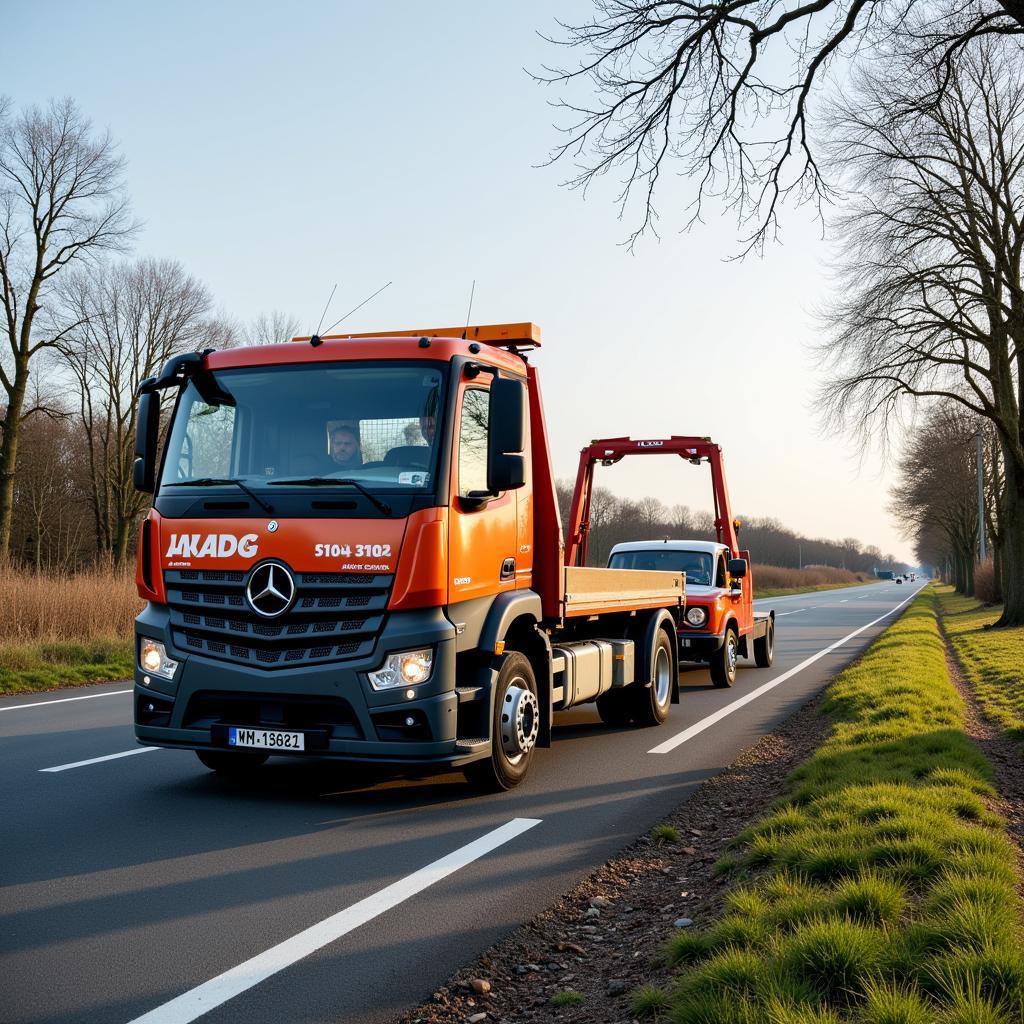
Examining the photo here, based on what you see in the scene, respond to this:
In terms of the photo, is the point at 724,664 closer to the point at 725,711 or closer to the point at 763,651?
the point at 725,711

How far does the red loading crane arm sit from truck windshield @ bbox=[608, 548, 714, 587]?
1.97ft

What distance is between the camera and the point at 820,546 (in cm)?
18712

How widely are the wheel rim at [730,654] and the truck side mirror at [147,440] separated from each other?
9.29m

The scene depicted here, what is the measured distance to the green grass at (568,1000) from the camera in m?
3.64

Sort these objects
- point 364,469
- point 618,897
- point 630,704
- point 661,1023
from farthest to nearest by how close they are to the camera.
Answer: point 630,704
point 364,469
point 618,897
point 661,1023

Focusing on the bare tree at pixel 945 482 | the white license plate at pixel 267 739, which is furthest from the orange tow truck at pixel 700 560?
the bare tree at pixel 945 482

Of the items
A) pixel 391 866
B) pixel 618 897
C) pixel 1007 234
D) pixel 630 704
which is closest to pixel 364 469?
pixel 391 866

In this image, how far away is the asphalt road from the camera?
12.1 ft

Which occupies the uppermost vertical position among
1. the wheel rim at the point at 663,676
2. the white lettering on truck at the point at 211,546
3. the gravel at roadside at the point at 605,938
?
the white lettering on truck at the point at 211,546

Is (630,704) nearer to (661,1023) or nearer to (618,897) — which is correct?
(618,897)

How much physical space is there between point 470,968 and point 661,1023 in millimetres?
900

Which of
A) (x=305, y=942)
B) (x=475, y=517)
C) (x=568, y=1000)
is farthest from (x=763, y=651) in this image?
(x=568, y=1000)

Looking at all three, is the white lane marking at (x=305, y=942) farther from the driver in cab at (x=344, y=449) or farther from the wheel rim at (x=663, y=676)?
the wheel rim at (x=663, y=676)

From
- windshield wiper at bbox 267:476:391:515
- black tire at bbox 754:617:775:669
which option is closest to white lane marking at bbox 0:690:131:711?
windshield wiper at bbox 267:476:391:515
